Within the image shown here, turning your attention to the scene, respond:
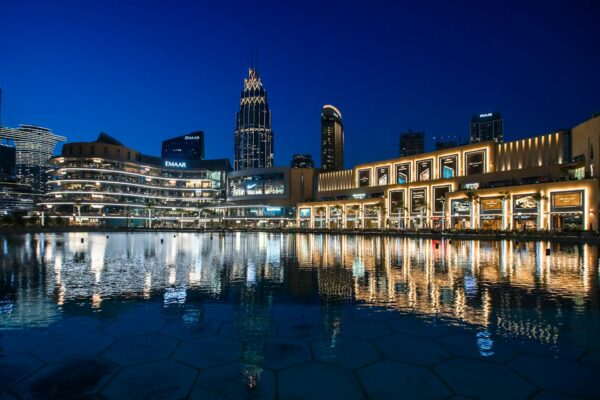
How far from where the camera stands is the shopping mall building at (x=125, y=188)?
127312mm

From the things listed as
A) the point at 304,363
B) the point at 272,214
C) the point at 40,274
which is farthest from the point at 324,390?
the point at 272,214

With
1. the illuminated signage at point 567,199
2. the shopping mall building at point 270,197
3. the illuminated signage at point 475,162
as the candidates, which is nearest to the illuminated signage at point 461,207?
the illuminated signage at point 475,162

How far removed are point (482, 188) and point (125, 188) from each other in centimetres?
12702

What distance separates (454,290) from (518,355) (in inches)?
224

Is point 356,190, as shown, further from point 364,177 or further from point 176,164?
point 176,164

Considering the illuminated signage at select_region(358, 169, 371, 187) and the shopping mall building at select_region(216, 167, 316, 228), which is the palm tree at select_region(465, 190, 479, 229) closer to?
the illuminated signage at select_region(358, 169, 371, 187)

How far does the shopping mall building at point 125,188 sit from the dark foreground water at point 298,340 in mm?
132361

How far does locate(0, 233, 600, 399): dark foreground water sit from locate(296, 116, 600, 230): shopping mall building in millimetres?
72873

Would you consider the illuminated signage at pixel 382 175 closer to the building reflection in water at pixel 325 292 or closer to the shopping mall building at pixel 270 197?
the shopping mall building at pixel 270 197

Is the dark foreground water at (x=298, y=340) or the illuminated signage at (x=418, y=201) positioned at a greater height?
the illuminated signage at (x=418, y=201)

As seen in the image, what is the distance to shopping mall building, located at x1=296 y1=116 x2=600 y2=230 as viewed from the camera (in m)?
70.1

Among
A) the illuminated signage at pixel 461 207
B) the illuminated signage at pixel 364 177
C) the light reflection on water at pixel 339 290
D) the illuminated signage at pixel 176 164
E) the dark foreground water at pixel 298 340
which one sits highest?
the illuminated signage at pixel 176 164

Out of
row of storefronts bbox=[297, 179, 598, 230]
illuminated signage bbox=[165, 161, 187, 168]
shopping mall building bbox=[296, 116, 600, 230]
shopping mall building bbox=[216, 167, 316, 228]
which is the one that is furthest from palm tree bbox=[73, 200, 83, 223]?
row of storefronts bbox=[297, 179, 598, 230]

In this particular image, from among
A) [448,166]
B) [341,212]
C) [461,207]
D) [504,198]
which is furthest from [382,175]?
[504,198]
